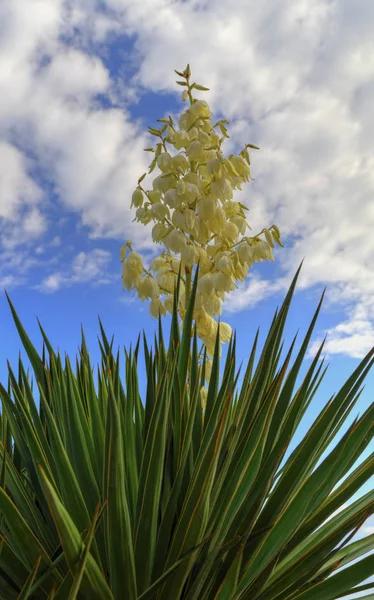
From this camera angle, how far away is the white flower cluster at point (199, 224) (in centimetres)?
226

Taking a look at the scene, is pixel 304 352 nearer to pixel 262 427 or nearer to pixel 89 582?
pixel 262 427

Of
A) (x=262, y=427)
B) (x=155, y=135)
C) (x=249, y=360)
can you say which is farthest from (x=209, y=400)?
(x=155, y=135)

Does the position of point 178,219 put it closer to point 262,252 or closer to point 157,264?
point 157,264

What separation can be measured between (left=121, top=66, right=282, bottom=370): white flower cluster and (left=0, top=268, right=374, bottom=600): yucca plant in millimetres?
641

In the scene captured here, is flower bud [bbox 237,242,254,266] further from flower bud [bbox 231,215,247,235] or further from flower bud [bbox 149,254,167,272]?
flower bud [bbox 149,254,167,272]

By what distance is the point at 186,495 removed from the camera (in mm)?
1145

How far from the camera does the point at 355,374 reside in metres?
1.48

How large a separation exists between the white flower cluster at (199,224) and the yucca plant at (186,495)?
0.64 m

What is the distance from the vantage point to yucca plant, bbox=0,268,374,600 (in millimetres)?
1039

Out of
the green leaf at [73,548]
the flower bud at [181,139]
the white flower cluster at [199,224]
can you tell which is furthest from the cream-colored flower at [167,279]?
the green leaf at [73,548]

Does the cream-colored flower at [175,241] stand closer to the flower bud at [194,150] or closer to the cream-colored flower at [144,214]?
the cream-colored flower at [144,214]

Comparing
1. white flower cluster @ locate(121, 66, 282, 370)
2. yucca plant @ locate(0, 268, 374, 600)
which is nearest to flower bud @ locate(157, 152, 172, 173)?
white flower cluster @ locate(121, 66, 282, 370)

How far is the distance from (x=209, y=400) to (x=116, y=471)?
21.5 inches

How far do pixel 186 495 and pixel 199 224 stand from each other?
1.39 meters
